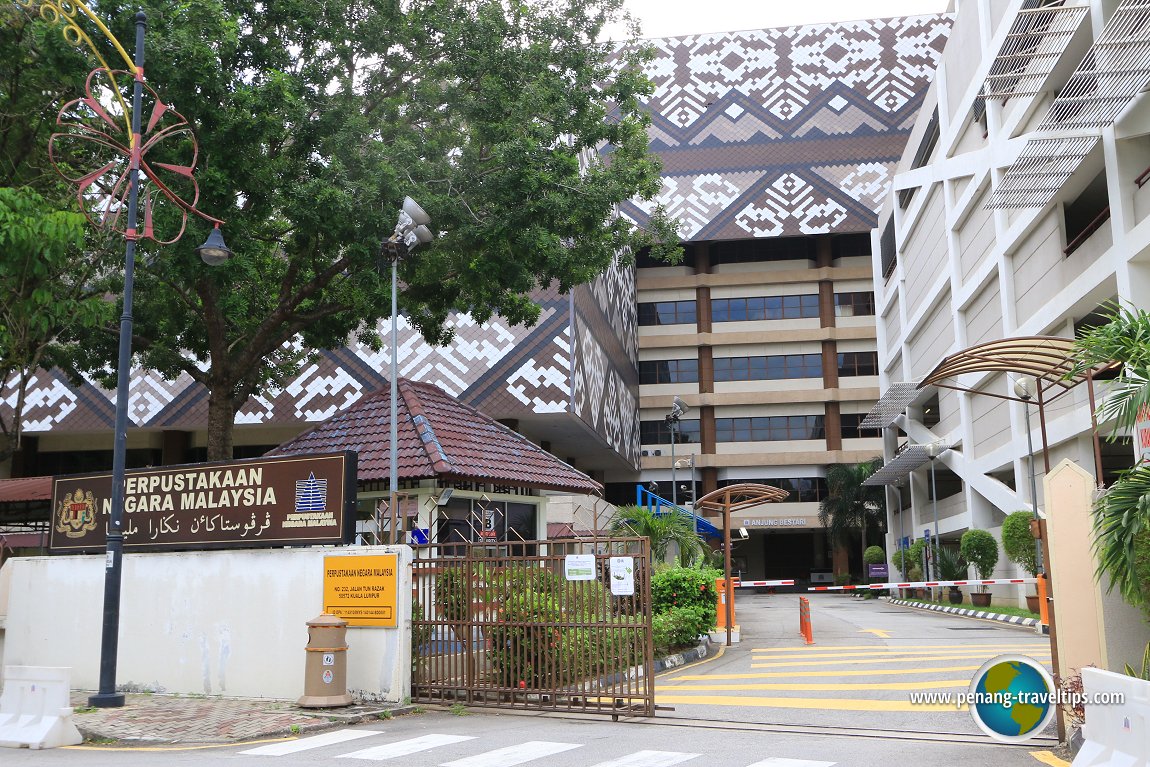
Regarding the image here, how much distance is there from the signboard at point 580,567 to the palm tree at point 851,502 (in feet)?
141

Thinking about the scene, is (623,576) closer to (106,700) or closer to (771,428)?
(106,700)

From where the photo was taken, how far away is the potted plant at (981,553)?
31.2 meters

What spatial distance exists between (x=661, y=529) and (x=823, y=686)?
35.0ft

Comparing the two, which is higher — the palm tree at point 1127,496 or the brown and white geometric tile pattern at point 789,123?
the brown and white geometric tile pattern at point 789,123

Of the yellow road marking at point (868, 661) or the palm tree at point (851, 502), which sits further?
the palm tree at point (851, 502)

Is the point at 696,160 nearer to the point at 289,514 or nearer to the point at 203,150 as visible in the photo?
the point at 203,150

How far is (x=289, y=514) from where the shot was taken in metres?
12.9

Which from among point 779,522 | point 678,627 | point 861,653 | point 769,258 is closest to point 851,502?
point 779,522

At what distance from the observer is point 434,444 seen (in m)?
17.2

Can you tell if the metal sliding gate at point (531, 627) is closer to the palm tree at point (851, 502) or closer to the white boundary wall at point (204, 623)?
the white boundary wall at point (204, 623)

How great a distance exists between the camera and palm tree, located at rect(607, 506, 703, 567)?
23656mm

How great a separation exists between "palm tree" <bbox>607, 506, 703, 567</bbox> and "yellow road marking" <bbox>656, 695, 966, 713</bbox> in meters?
10.7

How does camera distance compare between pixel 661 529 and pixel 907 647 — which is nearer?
pixel 907 647

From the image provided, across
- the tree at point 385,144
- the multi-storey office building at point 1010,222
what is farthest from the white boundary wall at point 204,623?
the multi-storey office building at point 1010,222
